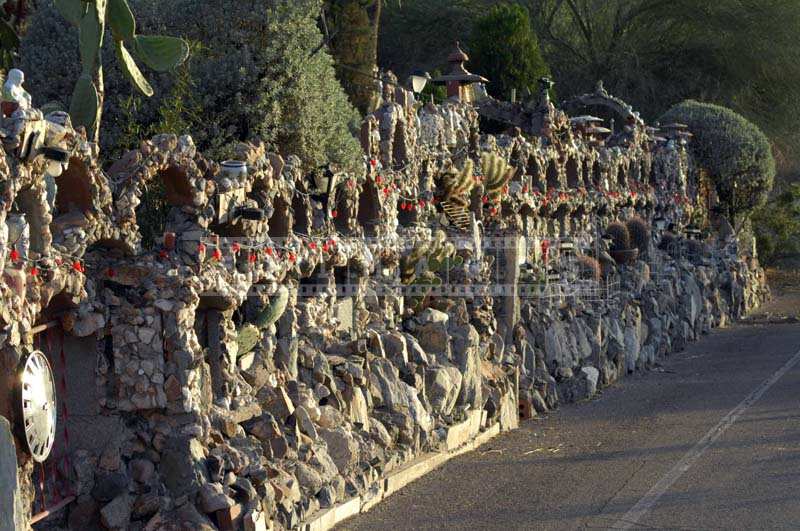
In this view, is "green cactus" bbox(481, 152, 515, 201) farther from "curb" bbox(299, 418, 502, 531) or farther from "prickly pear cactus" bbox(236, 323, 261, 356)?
"prickly pear cactus" bbox(236, 323, 261, 356)

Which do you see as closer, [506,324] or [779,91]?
[506,324]

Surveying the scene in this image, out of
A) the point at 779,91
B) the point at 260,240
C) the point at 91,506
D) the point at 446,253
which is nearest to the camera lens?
the point at 91,506

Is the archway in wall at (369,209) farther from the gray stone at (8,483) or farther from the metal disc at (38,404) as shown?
the gray stone at (8,483)

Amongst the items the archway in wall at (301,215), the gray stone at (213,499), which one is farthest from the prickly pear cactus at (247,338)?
the gray stone at (213,499)

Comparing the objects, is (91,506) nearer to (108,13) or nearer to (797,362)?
(108,13)

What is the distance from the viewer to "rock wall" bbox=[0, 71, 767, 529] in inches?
327

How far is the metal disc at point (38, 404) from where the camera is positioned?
7285mm

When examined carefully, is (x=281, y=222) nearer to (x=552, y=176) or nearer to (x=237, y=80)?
(x=237, y=80)

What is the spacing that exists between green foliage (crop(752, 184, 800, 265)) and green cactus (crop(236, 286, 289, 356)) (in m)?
28.2

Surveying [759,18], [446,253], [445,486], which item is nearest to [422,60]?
[759,18]

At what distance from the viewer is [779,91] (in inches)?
1507

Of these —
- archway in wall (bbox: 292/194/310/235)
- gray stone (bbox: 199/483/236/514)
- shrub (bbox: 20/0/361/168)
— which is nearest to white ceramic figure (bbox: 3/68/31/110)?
gray stone (bbox: 199/483/236/514)

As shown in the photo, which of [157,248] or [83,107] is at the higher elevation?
[83,107]

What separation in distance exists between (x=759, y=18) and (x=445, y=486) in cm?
2963
